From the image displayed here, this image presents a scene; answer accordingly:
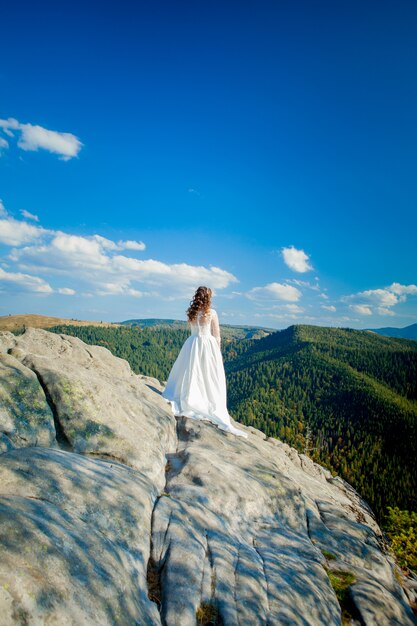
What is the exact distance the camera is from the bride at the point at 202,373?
1466 cm

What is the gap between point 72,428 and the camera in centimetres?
893

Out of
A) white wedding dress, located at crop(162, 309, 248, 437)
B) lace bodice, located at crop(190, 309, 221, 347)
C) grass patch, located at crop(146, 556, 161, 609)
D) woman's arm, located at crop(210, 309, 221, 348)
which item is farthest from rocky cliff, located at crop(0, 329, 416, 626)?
woman's arm, located at crop(210, 309, 221, 348)

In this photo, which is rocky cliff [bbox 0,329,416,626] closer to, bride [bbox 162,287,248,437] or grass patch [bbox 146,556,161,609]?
grass patch [bbox 146,556,161,609]

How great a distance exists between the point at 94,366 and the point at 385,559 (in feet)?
46.1

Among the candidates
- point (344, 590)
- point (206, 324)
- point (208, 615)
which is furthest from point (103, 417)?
point (344, 590)

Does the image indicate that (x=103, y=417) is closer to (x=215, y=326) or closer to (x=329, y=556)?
(x=215, y=326)

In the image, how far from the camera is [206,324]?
48.9ft

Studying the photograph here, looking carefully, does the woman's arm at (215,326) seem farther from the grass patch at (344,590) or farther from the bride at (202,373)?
the grass patch at (344,590)

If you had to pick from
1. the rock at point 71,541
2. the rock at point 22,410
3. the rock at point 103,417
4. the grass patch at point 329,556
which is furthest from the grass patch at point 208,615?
the grass patch at point 329,556

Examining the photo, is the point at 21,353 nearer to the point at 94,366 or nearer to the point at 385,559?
the point at 94,366

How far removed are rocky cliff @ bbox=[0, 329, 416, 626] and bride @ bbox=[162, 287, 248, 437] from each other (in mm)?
1341

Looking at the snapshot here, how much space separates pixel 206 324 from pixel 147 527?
9.18 m

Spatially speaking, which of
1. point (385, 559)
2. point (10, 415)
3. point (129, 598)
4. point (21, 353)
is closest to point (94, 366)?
point (21, 353)

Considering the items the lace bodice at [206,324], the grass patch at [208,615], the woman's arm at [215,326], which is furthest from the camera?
the woman's arm at [215,326]
